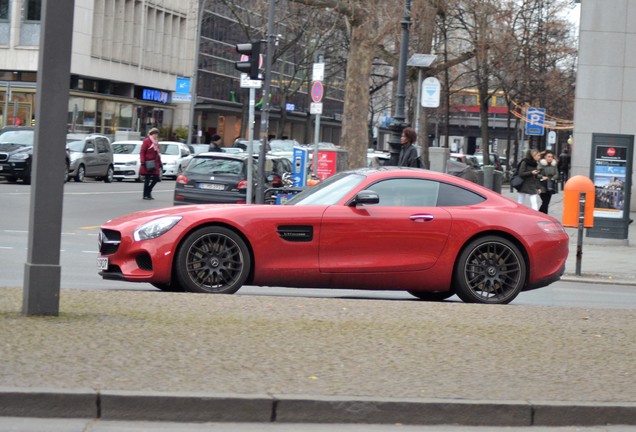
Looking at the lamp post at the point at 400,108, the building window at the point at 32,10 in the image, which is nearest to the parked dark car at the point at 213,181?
the lamp post at the point at 400,108

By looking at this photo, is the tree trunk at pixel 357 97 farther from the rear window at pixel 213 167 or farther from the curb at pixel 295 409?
the curb at pixel 295 409

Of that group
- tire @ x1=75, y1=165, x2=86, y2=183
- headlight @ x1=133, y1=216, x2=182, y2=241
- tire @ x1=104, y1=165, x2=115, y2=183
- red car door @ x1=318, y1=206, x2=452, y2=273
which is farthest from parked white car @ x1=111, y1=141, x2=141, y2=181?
red car door @ x1=318, y1=206, x2=452, y2=273

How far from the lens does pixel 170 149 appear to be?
54469mm

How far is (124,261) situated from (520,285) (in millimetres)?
3949

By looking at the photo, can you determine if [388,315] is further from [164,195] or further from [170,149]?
[170,149]

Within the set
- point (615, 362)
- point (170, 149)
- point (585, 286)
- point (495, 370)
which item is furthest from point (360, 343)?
point (170, 149)

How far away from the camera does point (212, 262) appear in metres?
11.6

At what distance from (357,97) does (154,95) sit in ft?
149

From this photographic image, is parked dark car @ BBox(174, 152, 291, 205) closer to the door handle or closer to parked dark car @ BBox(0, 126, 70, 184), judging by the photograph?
parked dark car @ BBox(0, 126, 70, 184)

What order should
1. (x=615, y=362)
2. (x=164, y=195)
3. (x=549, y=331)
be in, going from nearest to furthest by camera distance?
(x=615, y=362)
(x=549, y=331)
(x=164, y=195)

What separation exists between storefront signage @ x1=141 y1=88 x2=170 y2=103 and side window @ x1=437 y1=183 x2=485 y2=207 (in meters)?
65.0

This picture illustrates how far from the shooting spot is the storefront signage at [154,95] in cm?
7588

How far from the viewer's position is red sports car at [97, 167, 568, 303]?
37.8ft

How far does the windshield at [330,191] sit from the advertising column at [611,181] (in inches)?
468
